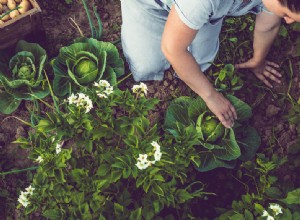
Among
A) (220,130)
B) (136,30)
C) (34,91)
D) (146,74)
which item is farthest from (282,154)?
(34,91)

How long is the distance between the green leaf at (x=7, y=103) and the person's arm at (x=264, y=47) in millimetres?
1257

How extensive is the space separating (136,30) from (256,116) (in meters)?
0.83

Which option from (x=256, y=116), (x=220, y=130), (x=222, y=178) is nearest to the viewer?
(x=220, y=130)

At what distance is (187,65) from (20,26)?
95 centimetres

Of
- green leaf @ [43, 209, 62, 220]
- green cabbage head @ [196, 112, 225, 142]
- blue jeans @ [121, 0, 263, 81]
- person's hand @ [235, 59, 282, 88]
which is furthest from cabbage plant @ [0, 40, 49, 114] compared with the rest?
person's hand @ [235, 59, 282, 88]

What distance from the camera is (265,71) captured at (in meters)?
2.36

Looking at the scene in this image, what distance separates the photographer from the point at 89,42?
2.25 meters

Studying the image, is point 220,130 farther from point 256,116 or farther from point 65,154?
point 65,154

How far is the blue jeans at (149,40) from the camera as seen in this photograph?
198cm

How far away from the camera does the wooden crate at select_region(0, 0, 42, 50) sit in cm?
207

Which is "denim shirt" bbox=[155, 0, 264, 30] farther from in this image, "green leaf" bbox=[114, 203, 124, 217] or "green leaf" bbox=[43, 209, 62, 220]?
"green leaf" bbox=[43, 209, 62, 220]

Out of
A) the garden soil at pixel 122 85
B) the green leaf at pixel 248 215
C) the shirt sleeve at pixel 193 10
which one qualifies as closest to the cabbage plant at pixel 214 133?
the garden soil at pixel 122 85

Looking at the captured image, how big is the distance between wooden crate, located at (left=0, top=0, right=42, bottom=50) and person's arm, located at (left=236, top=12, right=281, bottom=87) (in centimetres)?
112

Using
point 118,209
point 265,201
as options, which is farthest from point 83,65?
point 265,201
